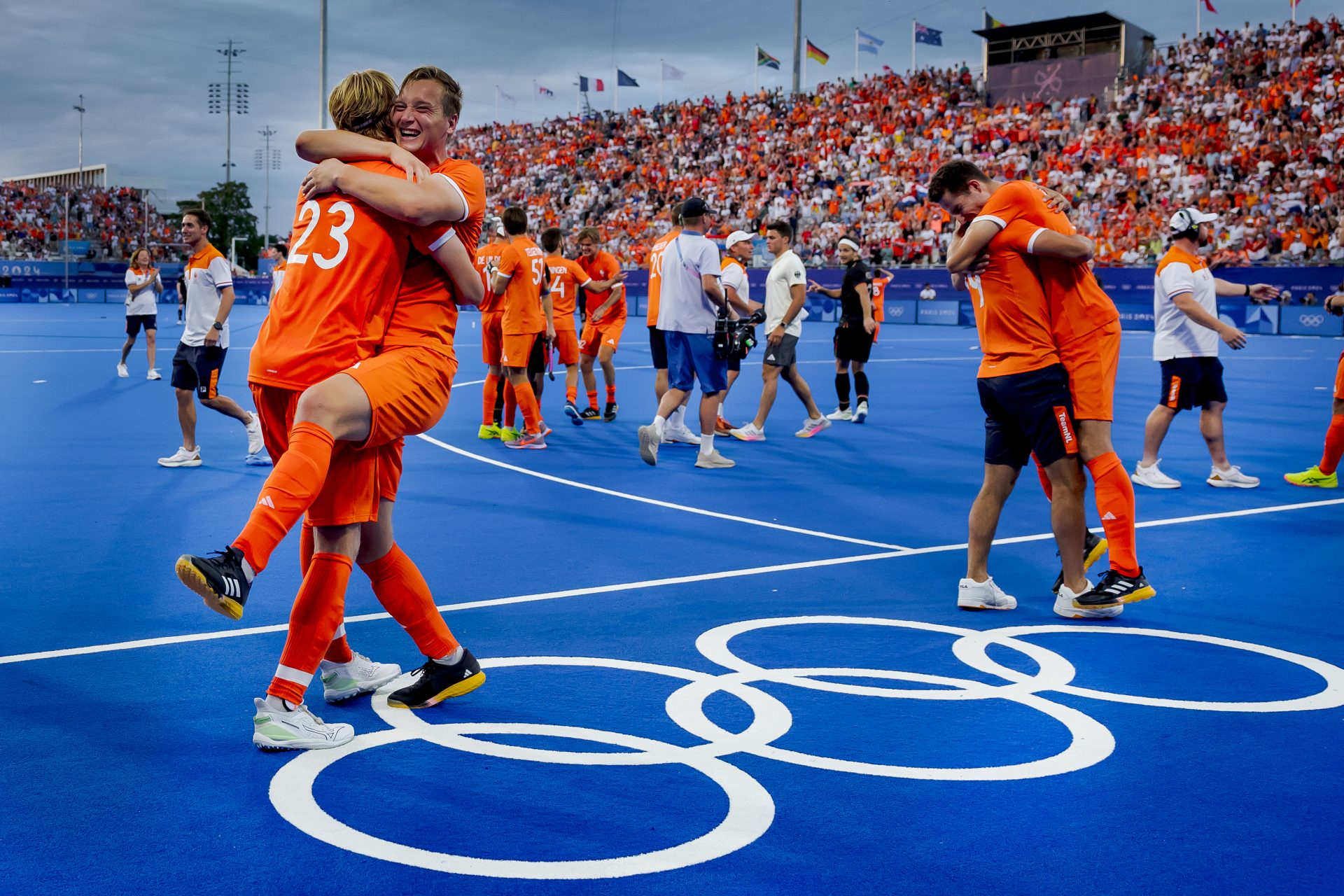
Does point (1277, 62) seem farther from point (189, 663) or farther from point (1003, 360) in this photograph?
point (189, 663)

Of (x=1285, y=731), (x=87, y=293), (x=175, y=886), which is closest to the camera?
(x=175, y=886)

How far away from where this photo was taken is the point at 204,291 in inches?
418

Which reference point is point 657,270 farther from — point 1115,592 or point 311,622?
point 311,622

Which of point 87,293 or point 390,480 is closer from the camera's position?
point 390,480

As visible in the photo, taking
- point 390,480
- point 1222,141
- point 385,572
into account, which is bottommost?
point 385,572

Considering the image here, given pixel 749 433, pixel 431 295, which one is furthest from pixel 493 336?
pixel 431 295

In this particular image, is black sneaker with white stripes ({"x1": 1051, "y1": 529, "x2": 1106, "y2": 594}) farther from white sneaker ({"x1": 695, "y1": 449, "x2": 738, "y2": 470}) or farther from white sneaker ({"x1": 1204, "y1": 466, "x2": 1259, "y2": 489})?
white sneaker ({"x1": 695, "y1": 449, "x2": 738, "y2": 470})

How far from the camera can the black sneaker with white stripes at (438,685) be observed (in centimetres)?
427

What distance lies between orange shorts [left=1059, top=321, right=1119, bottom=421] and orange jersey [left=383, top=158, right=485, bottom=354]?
309 centimetres

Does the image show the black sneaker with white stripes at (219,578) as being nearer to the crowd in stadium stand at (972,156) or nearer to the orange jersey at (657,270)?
the orange jersey at (657,270)

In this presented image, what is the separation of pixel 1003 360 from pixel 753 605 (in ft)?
5.50

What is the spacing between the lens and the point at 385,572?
4121 mm

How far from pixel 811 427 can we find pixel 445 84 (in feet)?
29.9

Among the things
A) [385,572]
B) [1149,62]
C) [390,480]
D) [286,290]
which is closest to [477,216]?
[286,290]
